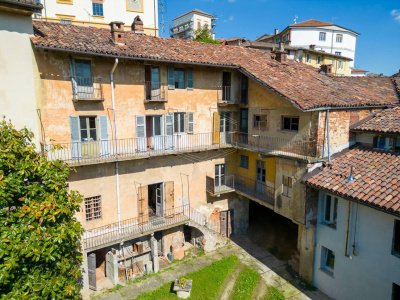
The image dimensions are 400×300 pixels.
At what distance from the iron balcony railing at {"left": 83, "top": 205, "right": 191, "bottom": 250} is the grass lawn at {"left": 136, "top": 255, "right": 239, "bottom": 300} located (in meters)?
3.77

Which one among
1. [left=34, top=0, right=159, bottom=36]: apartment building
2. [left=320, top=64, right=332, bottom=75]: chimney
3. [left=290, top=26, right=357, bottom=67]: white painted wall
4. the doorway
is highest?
[left=290, top=26, right=357, bottom=67]: white painted wall

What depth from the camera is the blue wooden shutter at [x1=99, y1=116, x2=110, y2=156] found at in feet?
58.7

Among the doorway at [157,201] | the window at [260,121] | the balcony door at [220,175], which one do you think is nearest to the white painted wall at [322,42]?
the window at [260,121]

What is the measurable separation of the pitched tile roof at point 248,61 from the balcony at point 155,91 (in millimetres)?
2049

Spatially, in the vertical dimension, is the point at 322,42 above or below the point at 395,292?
above

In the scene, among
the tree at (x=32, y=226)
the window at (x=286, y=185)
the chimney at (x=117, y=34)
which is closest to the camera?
the tree at (x=32, y=226)

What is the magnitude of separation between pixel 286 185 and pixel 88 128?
13.7m

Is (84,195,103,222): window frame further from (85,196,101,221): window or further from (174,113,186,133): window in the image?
(174,113,186,133): window

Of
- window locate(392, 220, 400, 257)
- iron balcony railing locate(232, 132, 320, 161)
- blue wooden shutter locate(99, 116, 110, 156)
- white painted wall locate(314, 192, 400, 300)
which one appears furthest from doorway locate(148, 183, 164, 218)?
window locate(392, 220, 400, 257)

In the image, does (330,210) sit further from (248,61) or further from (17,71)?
(17,71)

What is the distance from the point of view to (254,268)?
20.5 m

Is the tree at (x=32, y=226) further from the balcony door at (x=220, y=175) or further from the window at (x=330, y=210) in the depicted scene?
the window at (x=330, y=210)

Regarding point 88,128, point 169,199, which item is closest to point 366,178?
point 169,199

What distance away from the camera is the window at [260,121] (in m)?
21.4
